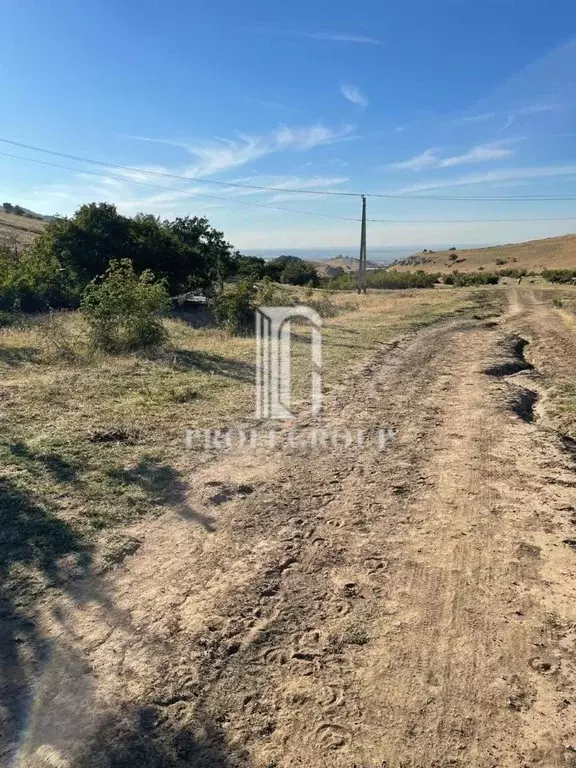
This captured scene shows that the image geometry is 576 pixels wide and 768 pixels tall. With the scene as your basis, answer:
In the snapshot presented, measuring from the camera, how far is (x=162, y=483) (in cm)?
434

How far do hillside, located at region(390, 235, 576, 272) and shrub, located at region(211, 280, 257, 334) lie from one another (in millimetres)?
51640

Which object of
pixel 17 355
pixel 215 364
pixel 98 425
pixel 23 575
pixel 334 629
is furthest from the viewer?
pixel 215 364

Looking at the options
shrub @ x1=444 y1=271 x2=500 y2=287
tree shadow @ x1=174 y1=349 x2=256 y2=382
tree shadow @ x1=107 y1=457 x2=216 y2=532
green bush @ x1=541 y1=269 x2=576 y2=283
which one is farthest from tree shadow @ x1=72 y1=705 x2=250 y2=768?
green bush @ x1=541 y1=269 x2=576 y2=283

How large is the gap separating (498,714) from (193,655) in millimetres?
1393

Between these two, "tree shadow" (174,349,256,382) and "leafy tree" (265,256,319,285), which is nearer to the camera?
"tree shadow" (174,349,256,382)

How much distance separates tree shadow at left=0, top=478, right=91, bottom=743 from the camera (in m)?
2.27

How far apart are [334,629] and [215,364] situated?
6639 millimetres

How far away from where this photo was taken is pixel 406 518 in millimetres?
3807

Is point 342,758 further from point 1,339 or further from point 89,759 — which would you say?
point 1,339

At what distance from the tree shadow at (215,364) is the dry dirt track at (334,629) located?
367 cm

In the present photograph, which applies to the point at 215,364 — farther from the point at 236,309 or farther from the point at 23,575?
the point at 23,575

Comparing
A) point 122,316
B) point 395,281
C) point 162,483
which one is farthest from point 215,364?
point 395,281

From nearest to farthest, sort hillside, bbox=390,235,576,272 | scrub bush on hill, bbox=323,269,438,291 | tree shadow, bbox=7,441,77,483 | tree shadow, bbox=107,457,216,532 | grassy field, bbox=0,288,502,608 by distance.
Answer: grassy field, bbox=0,288,502,608 < tree shadow, bbox=107,457,216,532 < tree shadow, bbox=7,441,77,483 < scrub bush on hill, bbox=323,269,438,291 < hillside, bbox=390,235,576,272

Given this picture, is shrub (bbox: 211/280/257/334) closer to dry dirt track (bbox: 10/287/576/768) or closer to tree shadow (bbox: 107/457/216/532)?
tree shadow (bbox: 107/457/216/532)
